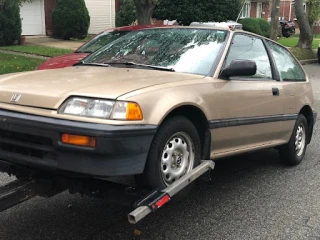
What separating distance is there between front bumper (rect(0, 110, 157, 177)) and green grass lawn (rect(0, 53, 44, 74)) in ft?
30.3

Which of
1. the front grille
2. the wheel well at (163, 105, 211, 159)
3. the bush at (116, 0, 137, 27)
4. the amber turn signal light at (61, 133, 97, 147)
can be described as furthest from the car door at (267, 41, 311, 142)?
the bush at (116, 0, 137, 27)

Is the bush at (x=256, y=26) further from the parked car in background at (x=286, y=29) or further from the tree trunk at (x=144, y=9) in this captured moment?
the tree trunk at (x=144, y=9)

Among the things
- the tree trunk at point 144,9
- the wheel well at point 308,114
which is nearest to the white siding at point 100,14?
the tree trunk at point 144,9

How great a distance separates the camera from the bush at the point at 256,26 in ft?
106

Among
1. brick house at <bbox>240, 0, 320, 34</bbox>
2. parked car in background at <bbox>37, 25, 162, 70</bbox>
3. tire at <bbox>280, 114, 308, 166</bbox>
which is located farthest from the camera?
brick house at <bbox>240, 0, 320, 34</bbox>

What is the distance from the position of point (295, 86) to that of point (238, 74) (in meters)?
1.58

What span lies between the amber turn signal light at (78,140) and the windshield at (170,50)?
144 cm

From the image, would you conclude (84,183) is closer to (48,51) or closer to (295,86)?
(295,86)

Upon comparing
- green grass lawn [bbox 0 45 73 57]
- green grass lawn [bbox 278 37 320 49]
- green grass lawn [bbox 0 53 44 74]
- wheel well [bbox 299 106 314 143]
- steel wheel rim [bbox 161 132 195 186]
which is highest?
steel wheel rim [bbox 161 132 195 186]

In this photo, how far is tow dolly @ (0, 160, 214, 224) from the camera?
10.7 ft

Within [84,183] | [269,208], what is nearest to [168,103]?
[84,183]

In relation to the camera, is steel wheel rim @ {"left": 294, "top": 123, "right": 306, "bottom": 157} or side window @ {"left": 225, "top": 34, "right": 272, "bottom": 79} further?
steel wheel rim @ {"left": 294, "top": 123, "right": 306, "bottom": 157}

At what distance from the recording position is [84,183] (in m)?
3.51

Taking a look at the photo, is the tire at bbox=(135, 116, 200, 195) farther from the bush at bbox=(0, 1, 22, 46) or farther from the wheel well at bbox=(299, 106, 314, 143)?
the bush at bbox=(0, 1, 22, 46)
